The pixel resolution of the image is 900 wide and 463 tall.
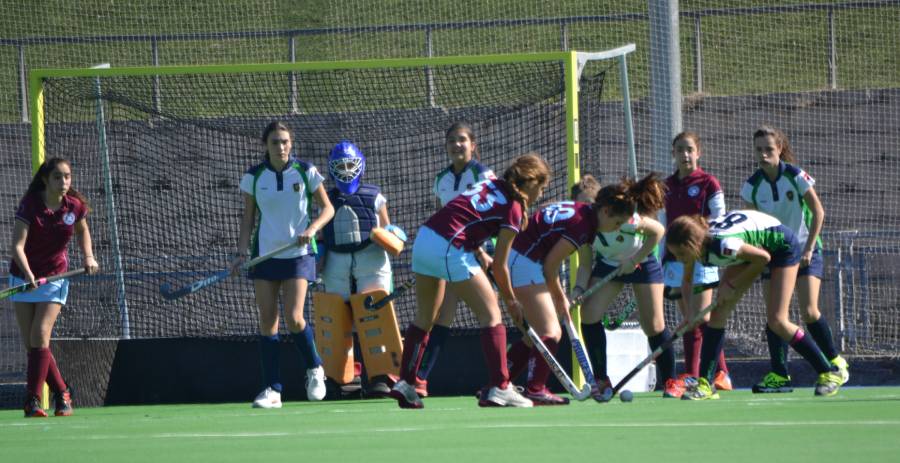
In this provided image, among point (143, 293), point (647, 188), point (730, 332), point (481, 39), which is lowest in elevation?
point (730, 332)

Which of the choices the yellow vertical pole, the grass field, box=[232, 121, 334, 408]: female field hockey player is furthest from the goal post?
the grass field

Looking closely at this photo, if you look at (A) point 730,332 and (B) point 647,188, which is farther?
(A) point 730,332

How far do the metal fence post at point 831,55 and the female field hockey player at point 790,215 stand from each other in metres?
6.80

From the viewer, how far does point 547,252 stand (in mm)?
7480

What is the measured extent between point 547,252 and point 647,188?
69 cm

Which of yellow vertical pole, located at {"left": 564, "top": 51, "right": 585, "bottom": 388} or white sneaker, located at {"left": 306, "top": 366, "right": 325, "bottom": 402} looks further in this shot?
yellow vertical pole, located at {"left": 564, "top": 51, "right": 585, "bottom": 388}

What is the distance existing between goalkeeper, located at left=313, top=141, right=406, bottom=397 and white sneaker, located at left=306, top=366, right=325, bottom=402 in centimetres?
65

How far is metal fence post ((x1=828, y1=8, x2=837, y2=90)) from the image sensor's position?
48.8ft

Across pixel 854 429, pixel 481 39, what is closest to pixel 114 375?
pixel 854 429

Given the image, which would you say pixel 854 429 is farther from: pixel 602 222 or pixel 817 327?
pixel 817 327

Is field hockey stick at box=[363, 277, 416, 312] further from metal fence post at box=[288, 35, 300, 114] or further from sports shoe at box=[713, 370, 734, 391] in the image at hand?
metal fence post at box=[288, 35, 300, 114]

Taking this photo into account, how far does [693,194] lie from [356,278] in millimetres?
2307

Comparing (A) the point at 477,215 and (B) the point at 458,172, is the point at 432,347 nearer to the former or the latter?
(B) the point at 458,172

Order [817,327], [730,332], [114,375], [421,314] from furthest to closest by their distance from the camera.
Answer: [730,332] → [114,375] → [817,327] → [421,314]
